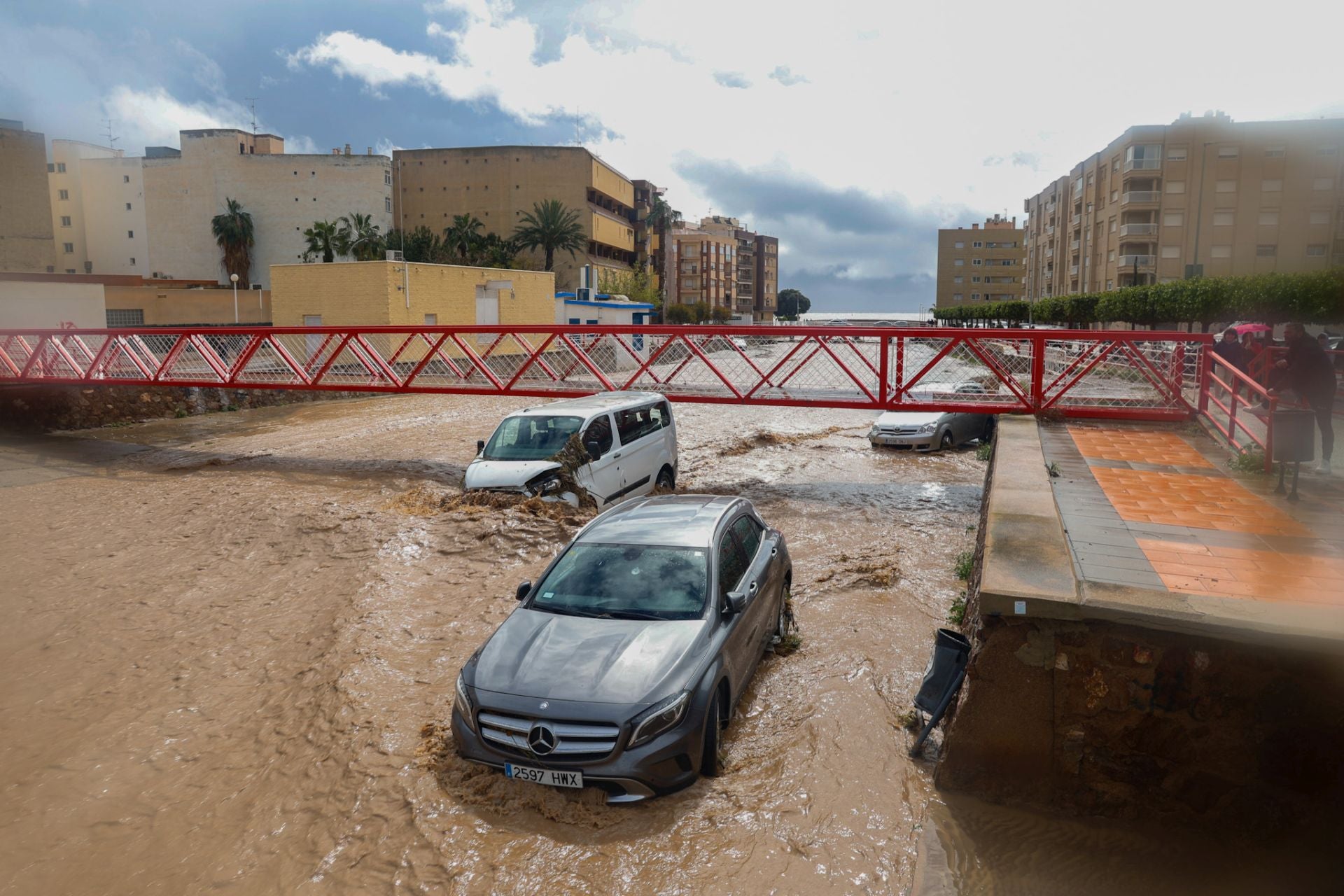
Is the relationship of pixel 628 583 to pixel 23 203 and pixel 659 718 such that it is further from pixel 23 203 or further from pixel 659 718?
pixel 23 203

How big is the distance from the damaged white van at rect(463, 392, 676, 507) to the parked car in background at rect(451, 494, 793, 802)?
3951mm

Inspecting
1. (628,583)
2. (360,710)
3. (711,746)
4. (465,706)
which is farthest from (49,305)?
(711,746)

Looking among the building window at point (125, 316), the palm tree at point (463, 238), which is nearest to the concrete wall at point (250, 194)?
the palm tree at point (463, 238)

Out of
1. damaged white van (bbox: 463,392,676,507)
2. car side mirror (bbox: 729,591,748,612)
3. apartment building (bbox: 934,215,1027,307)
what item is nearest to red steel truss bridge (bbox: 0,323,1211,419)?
damaged white van (bbox: 463,392,676,507)

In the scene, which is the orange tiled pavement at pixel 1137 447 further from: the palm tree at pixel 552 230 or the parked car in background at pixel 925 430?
the palm tree at pixel 552 230

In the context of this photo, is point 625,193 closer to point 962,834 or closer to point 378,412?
point 378,412

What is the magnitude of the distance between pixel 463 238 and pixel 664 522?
61026 millimetres

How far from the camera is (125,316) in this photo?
39.7 m

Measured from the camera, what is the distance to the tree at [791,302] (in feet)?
574

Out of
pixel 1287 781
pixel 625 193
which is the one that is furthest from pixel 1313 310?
pixel 625 193

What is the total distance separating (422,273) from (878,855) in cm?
3555

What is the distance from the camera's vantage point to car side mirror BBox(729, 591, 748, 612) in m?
5.69

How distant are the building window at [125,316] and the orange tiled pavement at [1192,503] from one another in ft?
140

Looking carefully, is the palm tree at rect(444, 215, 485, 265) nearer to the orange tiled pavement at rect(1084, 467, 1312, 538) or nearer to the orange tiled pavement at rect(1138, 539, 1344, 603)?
the orange tiled pavement at rect(1084, 467, 1312, 538)
